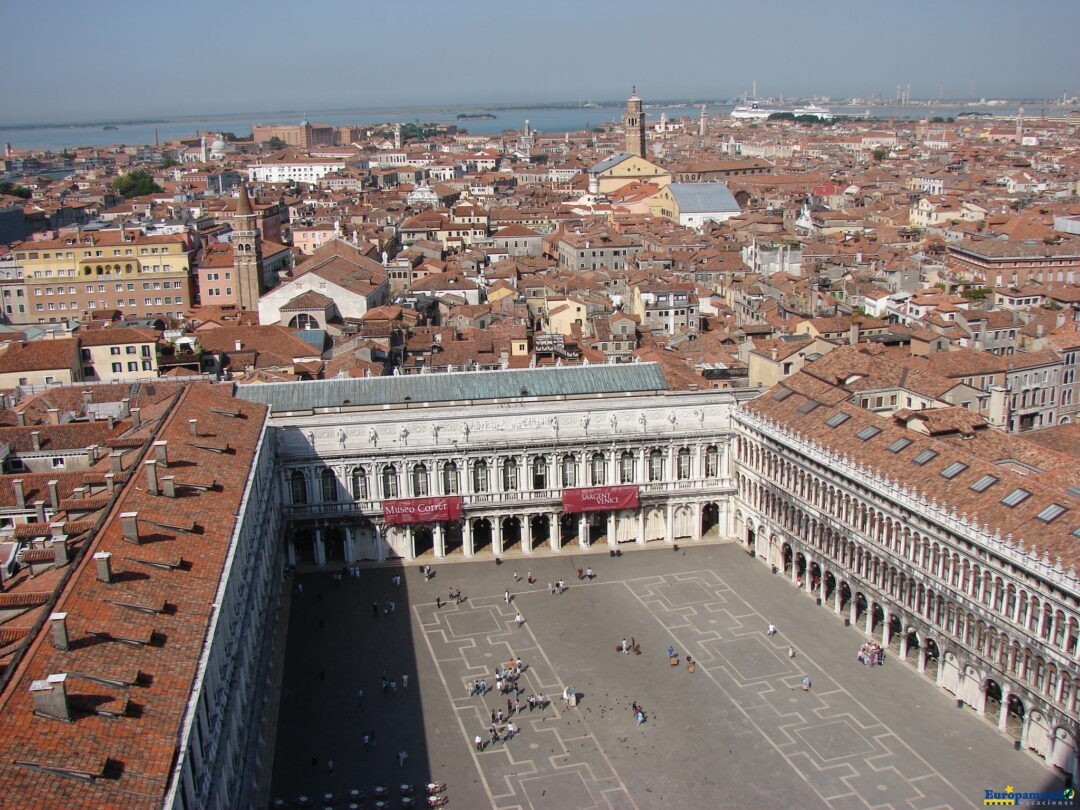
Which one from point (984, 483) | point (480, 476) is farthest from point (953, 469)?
point (480, 476)

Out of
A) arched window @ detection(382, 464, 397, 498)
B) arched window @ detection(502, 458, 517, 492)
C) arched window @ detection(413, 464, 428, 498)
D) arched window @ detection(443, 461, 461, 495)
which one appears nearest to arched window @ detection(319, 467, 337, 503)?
arched window @ detection(382, 464, 397, 498)

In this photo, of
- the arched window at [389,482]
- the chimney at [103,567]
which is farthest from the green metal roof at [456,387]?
the chimney at [103,567]

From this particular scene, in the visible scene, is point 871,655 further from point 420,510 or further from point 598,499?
point 420,510

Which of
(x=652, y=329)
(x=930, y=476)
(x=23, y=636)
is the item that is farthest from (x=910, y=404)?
(x=23, y=636)

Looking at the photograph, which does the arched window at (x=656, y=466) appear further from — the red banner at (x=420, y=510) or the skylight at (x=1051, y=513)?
the skylight at (x=1051, y=513)

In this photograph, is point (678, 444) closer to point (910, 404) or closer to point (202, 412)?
point (910, 404)

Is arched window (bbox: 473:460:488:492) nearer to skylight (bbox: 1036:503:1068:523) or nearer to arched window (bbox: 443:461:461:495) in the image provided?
arched window (bbox: 443:461:461:495)
